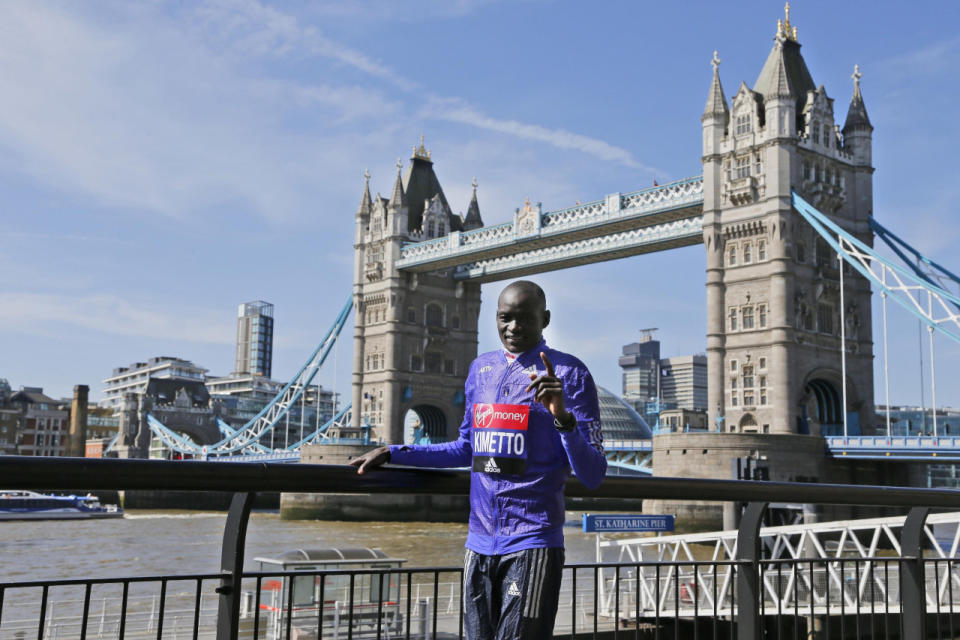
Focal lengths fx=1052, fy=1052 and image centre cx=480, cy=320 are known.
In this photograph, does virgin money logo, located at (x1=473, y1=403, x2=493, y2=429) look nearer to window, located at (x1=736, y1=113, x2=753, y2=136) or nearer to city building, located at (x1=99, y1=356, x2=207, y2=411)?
window, located at (x1=736, y1=113, x2=753, y2=136)

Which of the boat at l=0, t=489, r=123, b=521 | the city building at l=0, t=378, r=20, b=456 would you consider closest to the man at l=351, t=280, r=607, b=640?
the boat at l=0, t=489, r=123, b=521

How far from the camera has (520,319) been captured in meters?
2.79

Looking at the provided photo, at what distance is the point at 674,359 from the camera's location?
184250mm

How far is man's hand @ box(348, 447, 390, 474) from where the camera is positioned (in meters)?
2.62

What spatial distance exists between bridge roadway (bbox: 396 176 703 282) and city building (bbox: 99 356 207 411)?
65.9m

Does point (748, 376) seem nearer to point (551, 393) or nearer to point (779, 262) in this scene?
point (779, 262)

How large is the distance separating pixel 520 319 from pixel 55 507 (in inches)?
1858

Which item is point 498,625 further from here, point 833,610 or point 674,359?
point 674,359

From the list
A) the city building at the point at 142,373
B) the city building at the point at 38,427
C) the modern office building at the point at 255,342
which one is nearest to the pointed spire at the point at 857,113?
the city building at the point at 38,427

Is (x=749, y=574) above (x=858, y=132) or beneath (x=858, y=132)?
beneath

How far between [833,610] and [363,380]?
44.2 meters

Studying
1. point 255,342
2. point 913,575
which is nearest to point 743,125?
point 913,575

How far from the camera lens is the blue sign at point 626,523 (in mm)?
14750

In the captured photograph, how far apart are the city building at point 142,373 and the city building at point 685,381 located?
85.7 metres
